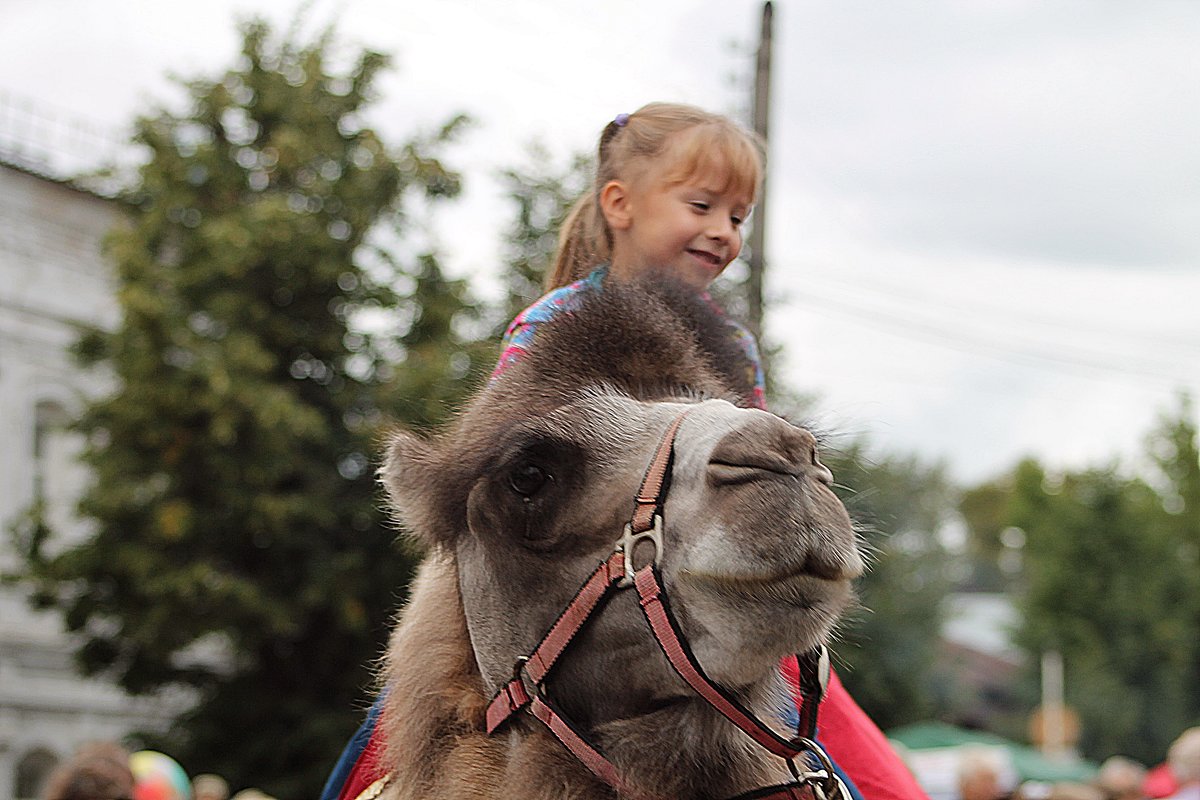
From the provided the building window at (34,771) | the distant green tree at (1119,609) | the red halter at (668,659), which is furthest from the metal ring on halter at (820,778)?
the distant green tree at (1119,609)

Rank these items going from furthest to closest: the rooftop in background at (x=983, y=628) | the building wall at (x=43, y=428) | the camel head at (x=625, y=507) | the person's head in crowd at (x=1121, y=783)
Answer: the rooftop in background at (x=983, y=628) → the building wall at (x=43, y=428) → the person's head in crowd at (x=1121, y=783) → the camel head at (x=625, y=507)

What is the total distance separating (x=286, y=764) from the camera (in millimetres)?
17953

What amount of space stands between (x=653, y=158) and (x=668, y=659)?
1483 mm

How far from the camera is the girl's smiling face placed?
3381 mm

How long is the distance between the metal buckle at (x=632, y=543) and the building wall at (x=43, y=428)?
1991 centimetres

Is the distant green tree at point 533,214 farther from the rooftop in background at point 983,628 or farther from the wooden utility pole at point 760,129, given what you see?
the rooftop in background at point 983,628

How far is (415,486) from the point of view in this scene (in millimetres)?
2867

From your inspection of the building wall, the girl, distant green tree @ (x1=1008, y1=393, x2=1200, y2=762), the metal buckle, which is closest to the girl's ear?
the girl

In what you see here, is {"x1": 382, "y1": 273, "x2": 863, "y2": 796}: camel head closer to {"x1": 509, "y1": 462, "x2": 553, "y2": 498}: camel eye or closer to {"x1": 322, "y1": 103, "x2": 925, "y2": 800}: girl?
{"x1": 509, "y1": 462, "x2": 553, "y2": 498}: camel eye

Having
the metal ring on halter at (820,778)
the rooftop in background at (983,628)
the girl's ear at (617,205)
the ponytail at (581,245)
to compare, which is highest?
the girl's ear at (617,205)

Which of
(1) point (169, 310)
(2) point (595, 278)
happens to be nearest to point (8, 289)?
(1) point (169, 310)

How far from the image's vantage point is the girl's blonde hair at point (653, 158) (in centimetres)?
337

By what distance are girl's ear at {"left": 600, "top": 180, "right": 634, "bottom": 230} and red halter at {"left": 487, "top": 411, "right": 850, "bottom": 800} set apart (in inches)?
40.9

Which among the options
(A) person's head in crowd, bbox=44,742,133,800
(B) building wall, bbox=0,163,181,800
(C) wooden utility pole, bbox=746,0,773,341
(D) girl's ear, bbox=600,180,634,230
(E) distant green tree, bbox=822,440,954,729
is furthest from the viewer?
(E) distant green tree, bbox=822,440,954,729
